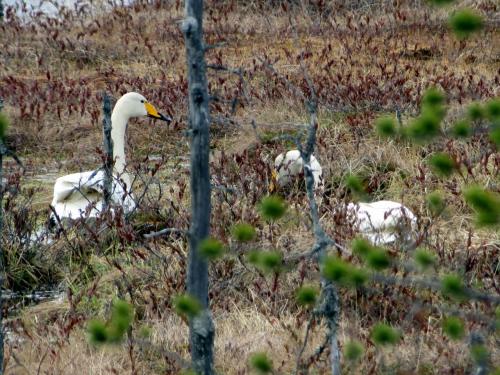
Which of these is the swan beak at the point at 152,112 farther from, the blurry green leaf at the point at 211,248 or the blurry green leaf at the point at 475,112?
the blurry green leaf at the point at 475,112

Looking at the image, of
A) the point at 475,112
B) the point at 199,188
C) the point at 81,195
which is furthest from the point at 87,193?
the point at 475,112

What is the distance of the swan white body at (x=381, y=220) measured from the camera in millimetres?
5051

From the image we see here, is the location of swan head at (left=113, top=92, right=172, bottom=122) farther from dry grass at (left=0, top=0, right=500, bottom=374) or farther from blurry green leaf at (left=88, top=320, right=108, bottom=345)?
blurry green leaf at (left=88, top=320, right=108, bottom=345)

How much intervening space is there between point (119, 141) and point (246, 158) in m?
0.83

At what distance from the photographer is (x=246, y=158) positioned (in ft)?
22.9

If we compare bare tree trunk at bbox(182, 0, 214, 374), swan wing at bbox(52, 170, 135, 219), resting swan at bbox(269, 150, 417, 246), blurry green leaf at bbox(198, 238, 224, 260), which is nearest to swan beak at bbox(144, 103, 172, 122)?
swan wing at bbox(52, 170, 135, 219)

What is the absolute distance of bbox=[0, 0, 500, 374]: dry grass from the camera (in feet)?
13.7

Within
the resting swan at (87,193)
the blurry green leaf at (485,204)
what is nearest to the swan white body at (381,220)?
the resting swan at (87,193)

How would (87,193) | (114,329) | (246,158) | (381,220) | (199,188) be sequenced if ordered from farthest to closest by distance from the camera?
(246,158) < (87,193) < (381,220) < (199,188) < (114,329)

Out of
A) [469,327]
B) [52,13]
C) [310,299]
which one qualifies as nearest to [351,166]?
[469,327]

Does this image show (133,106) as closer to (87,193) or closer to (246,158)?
(246,158)

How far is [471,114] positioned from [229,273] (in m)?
2.73

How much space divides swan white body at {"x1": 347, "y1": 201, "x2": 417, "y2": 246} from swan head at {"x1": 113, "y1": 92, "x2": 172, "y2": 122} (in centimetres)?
220

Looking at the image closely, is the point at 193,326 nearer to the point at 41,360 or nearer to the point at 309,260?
the point at 41,360
